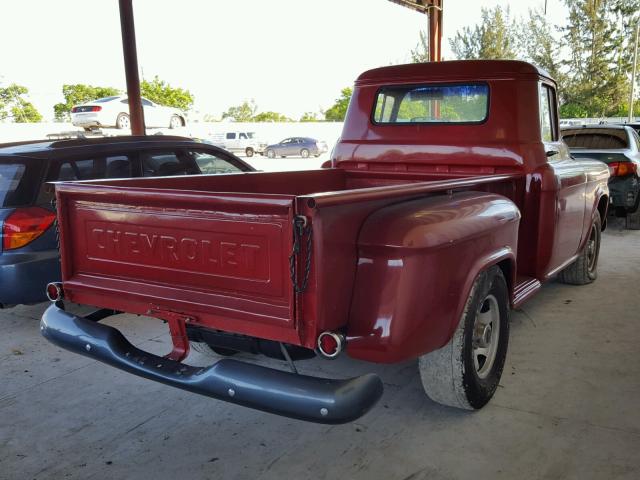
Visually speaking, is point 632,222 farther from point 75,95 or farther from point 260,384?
point 75,95

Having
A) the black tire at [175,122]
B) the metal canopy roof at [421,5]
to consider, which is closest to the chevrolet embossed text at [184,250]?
the metal canopy roof at [421,5]

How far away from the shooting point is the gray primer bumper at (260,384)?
2078 millimetres

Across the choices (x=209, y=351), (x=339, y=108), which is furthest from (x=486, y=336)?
(x=339, y=108)

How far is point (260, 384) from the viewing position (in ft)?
7.14

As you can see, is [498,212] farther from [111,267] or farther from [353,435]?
[111,267]

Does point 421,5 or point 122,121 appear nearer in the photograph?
point 421,5

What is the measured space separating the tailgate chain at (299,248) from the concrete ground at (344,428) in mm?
992

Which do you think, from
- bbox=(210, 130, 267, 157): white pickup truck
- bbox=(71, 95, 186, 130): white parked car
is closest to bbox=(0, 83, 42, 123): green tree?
bbox=(210, 130, 267, 157): white pickup truck

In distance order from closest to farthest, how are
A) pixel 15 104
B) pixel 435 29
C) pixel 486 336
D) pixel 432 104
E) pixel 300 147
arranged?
1. pixel 486 336
2. pixel 432 104
3. pixel 435 29
4. pixel 300 147
5. pixel 15 104

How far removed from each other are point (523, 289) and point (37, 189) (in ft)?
11.3

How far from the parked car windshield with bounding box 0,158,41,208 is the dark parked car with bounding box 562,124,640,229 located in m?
6.54

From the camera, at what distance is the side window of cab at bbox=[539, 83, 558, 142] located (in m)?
4.10

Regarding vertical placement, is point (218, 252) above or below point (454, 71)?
below

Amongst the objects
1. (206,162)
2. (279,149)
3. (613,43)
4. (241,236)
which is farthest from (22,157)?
(613,43)
